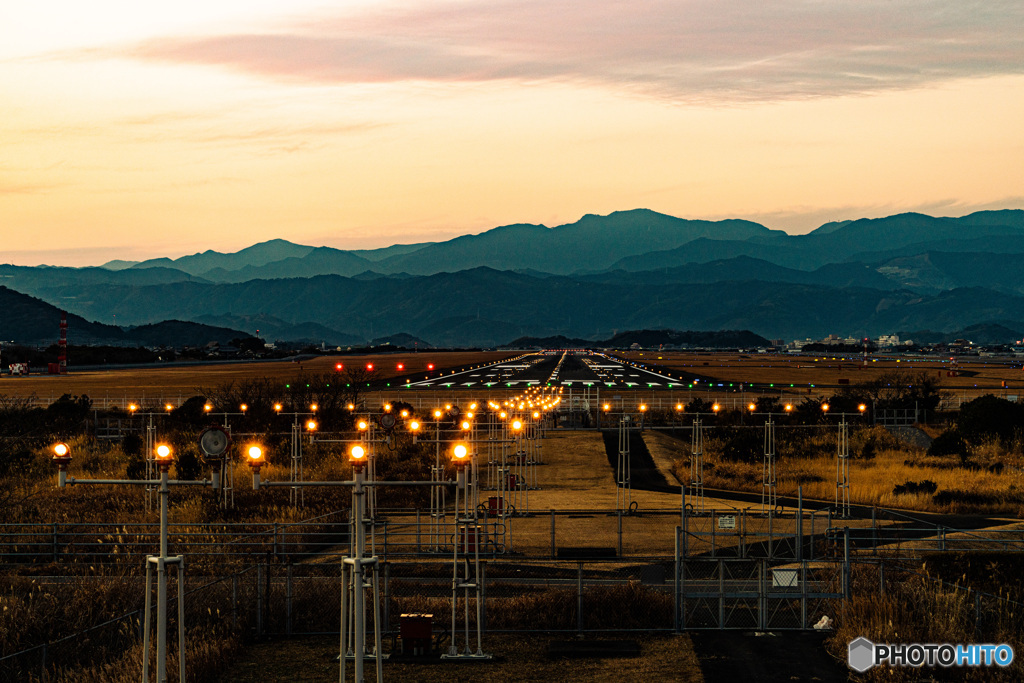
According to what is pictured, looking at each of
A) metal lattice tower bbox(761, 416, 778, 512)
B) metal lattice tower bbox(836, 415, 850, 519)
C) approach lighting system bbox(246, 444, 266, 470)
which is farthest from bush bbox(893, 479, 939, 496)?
approach lighting system bbox(246, 444, 266, 470)

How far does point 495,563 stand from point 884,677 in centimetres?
1553

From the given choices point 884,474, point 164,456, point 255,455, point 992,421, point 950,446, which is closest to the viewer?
point 164,456

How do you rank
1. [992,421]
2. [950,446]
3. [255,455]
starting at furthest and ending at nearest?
1. [992,421]
2. [950,446]
3. [255,455]

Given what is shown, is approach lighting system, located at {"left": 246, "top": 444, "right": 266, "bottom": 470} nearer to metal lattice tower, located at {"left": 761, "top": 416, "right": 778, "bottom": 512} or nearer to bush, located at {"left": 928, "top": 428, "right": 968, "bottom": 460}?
metal lattice tower, located at {"left": 761, "top": 416, "right": 778, "bottom": 512}

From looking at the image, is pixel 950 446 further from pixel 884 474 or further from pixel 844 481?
pixel 844 481

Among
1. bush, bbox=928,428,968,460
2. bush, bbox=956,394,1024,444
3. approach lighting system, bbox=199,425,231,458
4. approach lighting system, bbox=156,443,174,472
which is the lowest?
bush, bbox=928,428,968,460

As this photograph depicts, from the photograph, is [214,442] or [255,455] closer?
[214,442]

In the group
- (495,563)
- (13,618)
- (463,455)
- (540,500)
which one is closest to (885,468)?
(540,500)

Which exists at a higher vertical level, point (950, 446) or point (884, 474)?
point (950, 446)

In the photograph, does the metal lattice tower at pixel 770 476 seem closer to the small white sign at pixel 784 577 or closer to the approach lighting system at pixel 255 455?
the small white sign at pixel 784 577

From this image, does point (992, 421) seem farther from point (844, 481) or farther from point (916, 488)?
point (844, 481)

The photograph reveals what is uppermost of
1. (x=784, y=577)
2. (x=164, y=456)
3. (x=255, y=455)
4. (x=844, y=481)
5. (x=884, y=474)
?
(x=164, y=456)

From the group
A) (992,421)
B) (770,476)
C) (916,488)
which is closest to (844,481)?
(770,476)

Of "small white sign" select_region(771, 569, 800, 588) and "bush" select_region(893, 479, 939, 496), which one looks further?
"bush" select_region(893, 479, 939, 496)
